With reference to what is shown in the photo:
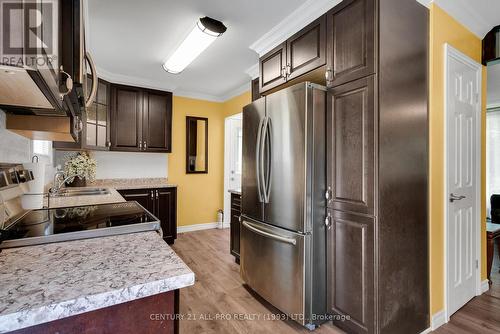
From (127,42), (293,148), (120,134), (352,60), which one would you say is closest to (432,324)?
(293,148)

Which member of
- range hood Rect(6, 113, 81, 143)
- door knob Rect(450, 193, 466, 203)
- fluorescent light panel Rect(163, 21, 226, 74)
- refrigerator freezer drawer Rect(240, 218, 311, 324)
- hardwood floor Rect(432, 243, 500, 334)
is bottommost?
hardwood floor Rect(432, 243, 500, 334)

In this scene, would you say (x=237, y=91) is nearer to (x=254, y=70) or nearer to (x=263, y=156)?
(x=254, y=70)

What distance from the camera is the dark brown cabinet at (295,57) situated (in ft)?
6.36

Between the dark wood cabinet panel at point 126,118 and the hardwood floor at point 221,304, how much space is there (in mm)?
1822

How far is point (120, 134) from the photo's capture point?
3654 mm

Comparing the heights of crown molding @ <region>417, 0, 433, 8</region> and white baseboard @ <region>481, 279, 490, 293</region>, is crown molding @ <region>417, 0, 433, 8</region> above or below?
above

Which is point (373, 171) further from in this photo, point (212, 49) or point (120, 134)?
point (120, 134)

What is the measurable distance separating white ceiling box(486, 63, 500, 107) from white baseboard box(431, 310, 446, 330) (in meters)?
2.90

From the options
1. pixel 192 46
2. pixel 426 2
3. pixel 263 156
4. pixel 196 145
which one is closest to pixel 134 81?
pixel 196 145

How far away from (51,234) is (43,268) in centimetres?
34

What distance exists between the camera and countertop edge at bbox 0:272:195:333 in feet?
1.64

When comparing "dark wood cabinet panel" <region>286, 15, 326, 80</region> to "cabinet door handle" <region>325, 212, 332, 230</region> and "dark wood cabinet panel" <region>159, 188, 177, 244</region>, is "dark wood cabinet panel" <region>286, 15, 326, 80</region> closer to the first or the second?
"cabinet door handle" <region>325, 212, 332, 230</region>

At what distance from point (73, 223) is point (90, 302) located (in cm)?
82

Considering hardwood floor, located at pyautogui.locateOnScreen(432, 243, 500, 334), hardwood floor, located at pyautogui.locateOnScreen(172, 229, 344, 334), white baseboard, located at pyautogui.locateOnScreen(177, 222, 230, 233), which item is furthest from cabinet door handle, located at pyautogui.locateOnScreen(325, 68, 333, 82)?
white baseboard, located at pyautogui.locateOnScreen(177, 222, 230, 233)
